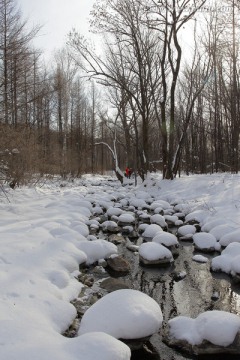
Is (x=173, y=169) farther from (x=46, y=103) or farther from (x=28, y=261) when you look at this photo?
(x=46, y=103)

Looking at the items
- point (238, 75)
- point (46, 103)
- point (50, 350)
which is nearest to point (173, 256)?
point (50, 350)

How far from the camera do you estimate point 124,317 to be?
3043 millimetres

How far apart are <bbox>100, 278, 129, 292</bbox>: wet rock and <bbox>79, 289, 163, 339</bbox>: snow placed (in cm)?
105

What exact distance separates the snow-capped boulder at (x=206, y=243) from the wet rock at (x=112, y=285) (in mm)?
2071

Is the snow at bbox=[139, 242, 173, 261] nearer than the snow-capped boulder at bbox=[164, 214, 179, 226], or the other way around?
the snow at bbox=[139, 242, 173, 261]

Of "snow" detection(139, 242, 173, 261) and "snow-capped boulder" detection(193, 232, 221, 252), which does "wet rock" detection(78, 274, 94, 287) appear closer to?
"snow" detection(139, 242, 173, 261)

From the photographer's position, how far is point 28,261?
14.2 feet

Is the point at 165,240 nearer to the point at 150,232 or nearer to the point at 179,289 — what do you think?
the point at 150,232

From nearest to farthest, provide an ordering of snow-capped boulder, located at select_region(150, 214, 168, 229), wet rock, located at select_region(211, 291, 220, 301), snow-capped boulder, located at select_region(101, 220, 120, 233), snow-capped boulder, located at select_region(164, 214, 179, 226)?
1. wet rock, located at select_region(211, 291, 220, 301)
2. snow-capped boulder, located at select_region(101, 220, 120, 233)
3. snow-capped boulder, located at select_region(150, 214, 168, 229)
4. snow-capped boulder, located at select_region(164, 214, 179, 226)

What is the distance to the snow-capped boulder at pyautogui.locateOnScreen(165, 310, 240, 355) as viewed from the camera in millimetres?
3012

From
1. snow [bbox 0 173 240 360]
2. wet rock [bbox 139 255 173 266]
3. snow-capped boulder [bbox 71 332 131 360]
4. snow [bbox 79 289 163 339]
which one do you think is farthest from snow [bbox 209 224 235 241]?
snow-capped boulder [bbox 71 332 131 360]

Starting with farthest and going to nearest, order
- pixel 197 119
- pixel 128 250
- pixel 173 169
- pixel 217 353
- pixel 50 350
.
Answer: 1. pixel 197 119
2. pixel 173 169
3. pixel 128 250
4. pixel 217 353
5. pixel 50 350

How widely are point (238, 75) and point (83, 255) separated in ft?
46.0

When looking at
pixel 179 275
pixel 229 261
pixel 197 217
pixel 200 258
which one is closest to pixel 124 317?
pixel 179 275
